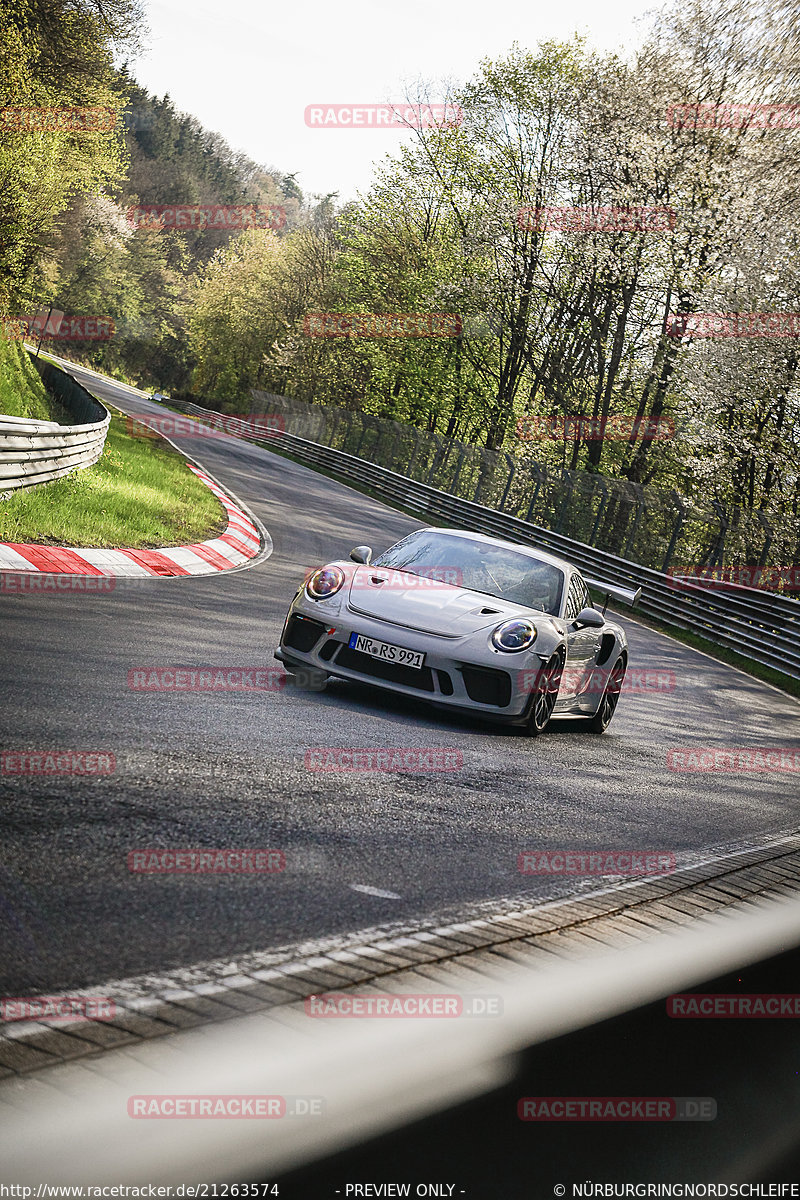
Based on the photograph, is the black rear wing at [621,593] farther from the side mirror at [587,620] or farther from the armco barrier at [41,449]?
the armco barrier at [41,449]

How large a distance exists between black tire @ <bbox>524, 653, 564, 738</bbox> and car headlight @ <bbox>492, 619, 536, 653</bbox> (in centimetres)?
25

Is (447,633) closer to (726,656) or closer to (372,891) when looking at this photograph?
(372,891)

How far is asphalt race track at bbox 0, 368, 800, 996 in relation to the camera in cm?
312

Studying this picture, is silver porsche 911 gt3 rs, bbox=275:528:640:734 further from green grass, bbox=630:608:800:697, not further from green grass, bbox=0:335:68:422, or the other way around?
green grass, bbox=0:335:68:422

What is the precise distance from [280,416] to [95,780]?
52.8 meters

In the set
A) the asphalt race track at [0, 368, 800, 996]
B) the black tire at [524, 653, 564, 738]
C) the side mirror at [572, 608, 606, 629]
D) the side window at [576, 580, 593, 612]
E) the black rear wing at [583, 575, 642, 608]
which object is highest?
the black rear wing at [583, 575, 642, 608]

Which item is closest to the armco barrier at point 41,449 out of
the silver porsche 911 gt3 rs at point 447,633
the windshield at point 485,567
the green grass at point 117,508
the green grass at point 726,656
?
the green grass at point 117,508

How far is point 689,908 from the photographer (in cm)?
384

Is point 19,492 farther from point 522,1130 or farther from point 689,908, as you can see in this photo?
point 522,1130

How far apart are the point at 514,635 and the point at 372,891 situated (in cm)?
383

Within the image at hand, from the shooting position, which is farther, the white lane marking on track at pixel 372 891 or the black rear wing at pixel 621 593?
the black rear wing at pixel 621 593

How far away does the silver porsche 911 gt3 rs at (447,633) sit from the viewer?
7254 mm

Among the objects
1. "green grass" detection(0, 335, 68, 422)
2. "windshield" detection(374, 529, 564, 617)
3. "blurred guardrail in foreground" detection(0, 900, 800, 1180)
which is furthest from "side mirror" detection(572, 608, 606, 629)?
"green grass" detection(0, 335, 68, 422)

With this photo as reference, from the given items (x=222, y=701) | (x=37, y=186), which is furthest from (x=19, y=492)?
(x=37, y=186)
